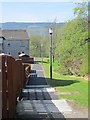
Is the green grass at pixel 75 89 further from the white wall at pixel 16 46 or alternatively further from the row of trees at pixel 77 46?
the white wall at pixel 16 46

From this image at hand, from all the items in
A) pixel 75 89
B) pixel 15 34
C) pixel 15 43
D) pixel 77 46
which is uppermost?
pixel 15 34

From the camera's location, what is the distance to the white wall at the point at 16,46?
10219 centimetres

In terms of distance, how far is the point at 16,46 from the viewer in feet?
344

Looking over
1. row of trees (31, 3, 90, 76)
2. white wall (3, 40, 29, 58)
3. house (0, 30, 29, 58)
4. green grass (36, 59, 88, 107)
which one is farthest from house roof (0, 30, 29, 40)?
green grass (36, 59, 88, 107)

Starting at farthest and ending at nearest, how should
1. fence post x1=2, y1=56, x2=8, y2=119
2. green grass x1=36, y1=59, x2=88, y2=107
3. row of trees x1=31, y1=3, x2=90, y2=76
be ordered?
row of trees x1=31, y1=3, x2=90, y2=76 → green grass x1=36, y1=59, x2=88, y2=107 → fence post x1=2, y1=56, x2=8, y2=119

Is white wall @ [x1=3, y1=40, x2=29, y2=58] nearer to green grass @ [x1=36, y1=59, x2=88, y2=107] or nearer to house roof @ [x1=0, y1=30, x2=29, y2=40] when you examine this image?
house roof @ [x1=0, y1=30, x2=29, y2=40]

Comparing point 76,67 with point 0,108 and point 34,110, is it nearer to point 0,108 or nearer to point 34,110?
point 34,110

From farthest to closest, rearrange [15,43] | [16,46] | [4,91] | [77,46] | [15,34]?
[15,34] < [15,43] < [16,46] < [77,46] < [4,91]

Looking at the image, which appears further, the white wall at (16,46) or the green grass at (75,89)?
the white wall at (16,46)

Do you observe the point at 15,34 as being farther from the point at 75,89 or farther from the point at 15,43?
the point at 75,89

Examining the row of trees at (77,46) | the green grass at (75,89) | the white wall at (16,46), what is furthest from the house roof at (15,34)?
the green grass at (75,89)

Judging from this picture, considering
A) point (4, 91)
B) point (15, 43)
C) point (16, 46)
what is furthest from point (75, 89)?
point (15, 43)

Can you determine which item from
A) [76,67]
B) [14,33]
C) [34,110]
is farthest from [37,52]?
[34,110]

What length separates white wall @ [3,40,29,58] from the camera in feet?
335
